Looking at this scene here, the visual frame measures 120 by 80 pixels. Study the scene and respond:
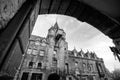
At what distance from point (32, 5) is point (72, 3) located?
1.32m

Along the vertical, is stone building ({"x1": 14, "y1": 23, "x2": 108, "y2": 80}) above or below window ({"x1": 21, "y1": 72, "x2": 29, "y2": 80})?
above

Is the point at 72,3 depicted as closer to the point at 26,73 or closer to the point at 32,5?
the point at 32,5

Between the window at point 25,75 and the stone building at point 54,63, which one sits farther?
the stone building at point 54,63

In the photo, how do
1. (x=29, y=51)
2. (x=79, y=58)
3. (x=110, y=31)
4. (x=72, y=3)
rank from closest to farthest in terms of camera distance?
(x=72, y=3)
(x=110, y=31)
(x=29, y=51)
(x=79, y=58)

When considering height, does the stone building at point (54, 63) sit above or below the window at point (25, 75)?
above

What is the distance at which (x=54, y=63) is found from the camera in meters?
17.0

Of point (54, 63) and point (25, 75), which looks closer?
point (25, 75)

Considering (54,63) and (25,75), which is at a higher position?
(54,63)

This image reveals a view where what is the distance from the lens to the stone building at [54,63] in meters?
14.3

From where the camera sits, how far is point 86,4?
7.29 feet

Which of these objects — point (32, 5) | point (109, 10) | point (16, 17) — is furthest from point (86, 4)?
point (16, 17)

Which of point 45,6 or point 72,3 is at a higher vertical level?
point 72,3

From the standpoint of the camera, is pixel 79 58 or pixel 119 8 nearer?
pixel 119 8

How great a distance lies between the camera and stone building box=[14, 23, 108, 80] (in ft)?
47.0
